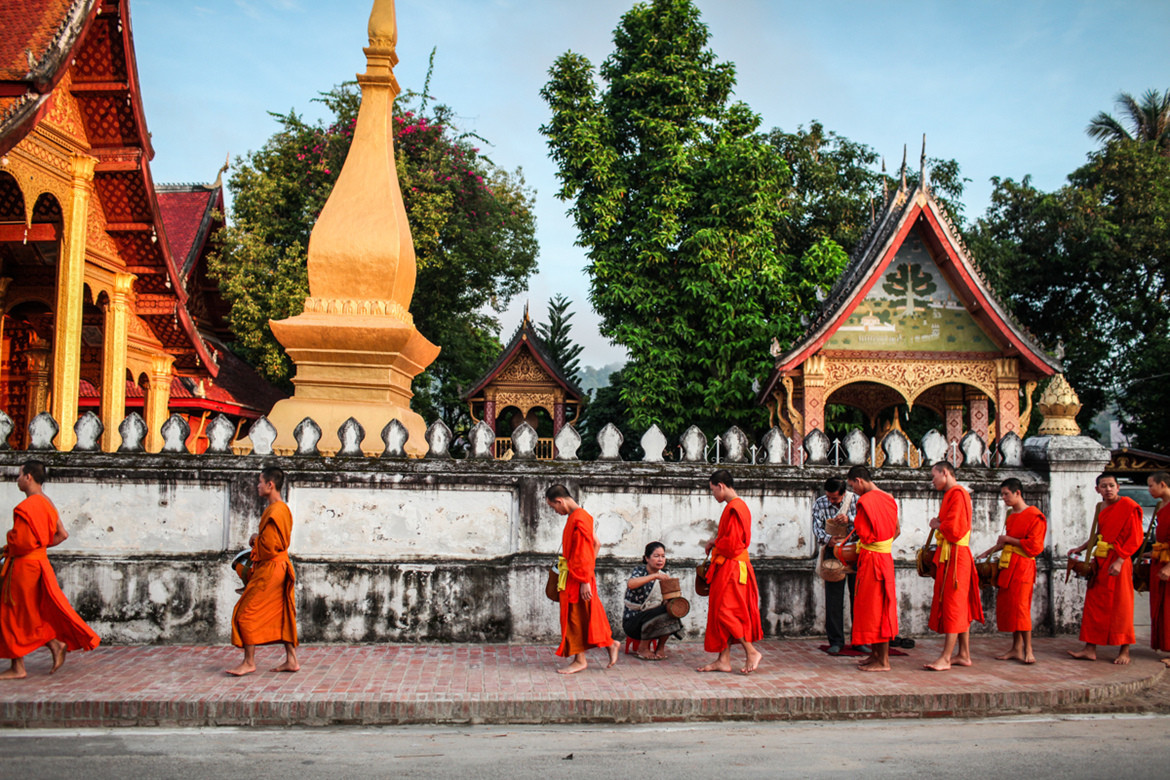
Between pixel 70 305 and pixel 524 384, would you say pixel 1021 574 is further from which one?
pixel 524 384

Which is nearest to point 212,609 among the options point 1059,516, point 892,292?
point 1059,516

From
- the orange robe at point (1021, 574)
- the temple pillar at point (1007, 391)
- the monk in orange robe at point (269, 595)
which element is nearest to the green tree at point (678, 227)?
the temple pillar at point (1007, 391)

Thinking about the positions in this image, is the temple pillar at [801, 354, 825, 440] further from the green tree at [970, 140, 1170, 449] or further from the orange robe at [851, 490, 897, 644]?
the green tree at [970, 140, 1170, 449]

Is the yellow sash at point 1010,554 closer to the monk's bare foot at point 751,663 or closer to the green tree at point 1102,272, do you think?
the monk's bare foot at point 751,663

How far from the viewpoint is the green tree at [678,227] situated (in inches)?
719

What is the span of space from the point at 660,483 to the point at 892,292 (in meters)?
9.27

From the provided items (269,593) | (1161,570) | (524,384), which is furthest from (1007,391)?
(269,593)

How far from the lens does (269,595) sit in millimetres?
6082

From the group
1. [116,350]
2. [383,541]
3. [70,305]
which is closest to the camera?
[383,541]

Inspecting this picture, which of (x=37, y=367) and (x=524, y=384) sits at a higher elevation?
(x=524, y=384)

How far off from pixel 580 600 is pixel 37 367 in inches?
537

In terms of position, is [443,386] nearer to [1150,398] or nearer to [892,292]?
[892,292]

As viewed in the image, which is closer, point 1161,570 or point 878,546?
point 878,546

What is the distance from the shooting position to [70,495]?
739 centimetres
